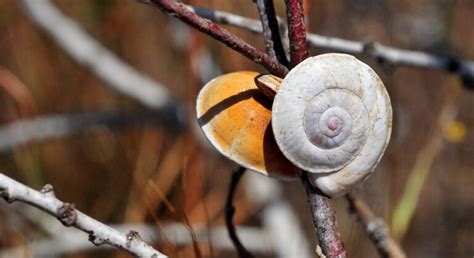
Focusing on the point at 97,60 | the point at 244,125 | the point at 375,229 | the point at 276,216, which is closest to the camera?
the point at 244,125

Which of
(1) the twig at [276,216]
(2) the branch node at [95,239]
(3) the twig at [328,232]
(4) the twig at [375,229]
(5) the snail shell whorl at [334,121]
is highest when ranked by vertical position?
A: (5) the snail shell whorl at [334,121]

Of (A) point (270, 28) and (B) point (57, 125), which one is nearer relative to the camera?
(A) point (270, 28)

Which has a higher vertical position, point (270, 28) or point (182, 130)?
point (270, 28)

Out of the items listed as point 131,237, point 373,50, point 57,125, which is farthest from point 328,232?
point 57,125

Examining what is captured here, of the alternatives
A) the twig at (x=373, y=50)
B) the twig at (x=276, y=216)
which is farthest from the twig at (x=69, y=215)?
the twig at (x=276, y=216)

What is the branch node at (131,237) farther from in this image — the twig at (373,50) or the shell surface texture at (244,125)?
the twig at (373,50)

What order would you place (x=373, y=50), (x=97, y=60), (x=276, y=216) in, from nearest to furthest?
(x=373, y=50) < (x=276, y=216) < (x=97, y=60)

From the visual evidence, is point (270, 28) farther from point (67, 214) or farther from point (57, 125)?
point (57, 125)
